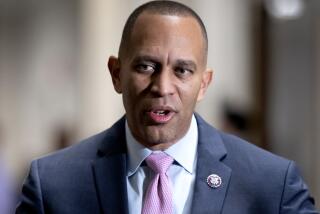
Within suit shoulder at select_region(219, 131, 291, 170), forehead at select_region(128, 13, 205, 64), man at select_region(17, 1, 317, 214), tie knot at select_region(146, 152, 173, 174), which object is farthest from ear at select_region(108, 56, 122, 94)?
suit shoulder at select_region(219, 131, 291, 170)

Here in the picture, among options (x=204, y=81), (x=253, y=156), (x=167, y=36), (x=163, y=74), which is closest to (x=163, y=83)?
(x=163, y=74)

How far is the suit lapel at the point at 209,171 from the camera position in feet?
9.45

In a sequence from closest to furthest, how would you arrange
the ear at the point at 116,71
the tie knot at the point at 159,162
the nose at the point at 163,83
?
the nose at the point at 163,83 < the tie knot at the point at 159,162 < the ear at the point at 116,71

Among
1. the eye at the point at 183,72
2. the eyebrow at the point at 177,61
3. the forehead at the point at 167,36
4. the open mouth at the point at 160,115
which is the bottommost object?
the open mouth at the point at 160,115

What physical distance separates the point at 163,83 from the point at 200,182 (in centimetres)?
33

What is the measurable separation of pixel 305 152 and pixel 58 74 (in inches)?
109

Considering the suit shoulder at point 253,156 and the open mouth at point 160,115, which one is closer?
the open mouth at point 160,115

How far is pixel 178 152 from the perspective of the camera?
2.96 metres

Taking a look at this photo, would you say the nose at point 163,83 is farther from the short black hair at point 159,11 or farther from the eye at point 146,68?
the short black hair at point 159,11

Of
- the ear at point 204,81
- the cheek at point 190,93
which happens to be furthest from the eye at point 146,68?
the ear at point 204,81

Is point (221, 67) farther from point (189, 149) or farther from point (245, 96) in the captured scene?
point (189, 149)

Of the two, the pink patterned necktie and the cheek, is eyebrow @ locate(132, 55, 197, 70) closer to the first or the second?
the cheek

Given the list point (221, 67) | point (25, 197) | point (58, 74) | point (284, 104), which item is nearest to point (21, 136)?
point (58, 74)

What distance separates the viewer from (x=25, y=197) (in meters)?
2.98
